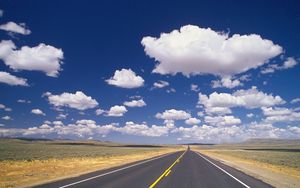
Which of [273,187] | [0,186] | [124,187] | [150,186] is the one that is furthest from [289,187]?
[0,186]

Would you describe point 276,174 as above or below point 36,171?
below

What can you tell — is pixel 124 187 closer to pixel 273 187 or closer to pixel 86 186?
pixel 86 186

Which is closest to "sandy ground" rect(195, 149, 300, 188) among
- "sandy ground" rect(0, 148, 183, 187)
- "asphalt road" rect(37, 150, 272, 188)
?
"asphalt road" rect(37, 150, 272, 188)

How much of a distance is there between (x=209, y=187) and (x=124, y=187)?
13.6 feet

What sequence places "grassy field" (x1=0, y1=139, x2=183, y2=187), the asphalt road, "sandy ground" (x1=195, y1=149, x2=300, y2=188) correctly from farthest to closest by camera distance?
"grassy field" (x1=0, y1=139, x2=183, y2=187) < "sandy ground" (x1=195, y1=149, x2=300, y2=188) < the asphalt road

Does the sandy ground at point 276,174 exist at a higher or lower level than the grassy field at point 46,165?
lower

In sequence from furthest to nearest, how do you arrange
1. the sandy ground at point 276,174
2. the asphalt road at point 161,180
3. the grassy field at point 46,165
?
1. the grassy field at point 46,165
2. the sandy ground at point 276,174
3. the asphalt road at point 161,180

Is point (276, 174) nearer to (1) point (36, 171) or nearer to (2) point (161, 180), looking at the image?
(2) point (161, 180)

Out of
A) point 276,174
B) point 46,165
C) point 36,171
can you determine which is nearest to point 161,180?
point 276,174

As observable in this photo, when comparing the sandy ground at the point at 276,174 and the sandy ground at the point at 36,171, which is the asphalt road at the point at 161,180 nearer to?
the sandy ground at the point at 276,174

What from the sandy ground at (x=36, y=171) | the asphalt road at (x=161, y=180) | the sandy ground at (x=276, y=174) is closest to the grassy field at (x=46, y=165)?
the sandy ground at (x=36, y=171)

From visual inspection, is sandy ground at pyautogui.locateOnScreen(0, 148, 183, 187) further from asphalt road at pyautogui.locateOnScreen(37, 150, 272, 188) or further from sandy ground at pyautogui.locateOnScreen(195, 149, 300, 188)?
sandy ground at pyautogui.locateOnScreen(195, 149, 300, 188)

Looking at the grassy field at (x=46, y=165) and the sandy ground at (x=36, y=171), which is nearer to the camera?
the sandy ground at (x=36, y=171)

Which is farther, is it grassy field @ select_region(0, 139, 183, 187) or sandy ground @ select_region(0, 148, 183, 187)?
grassy field @ select_region(0, 139, 183, 187)
